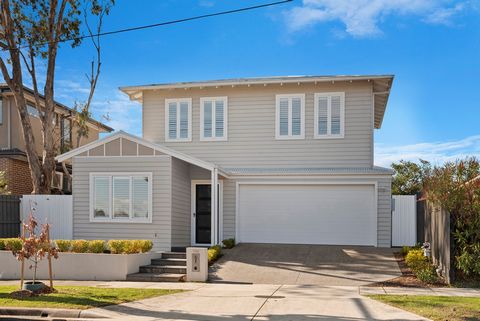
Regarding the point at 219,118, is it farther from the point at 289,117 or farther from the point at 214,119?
the point at 289,117

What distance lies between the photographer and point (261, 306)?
920 cm

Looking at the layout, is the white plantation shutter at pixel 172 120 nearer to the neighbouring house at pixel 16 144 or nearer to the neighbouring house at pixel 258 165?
the neighbouring house at pixel 258 165

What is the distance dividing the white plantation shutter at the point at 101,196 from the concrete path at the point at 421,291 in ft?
28.0

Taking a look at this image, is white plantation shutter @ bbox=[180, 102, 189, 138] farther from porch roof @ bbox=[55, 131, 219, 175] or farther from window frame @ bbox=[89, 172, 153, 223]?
window frame @ bbox=[89, 172, 153, 223]

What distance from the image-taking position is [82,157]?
1595 cm

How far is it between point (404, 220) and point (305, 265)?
5.15 metres

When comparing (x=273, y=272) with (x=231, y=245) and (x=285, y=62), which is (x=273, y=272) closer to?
(x=231, y=245)

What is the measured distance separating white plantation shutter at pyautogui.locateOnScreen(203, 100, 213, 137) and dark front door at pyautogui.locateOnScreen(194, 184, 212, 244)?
221 cm

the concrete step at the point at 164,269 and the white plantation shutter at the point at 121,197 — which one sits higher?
the white plantation shutter at the point at 121,197

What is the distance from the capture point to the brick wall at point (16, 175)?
66.9 feet

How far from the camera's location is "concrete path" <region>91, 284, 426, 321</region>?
8.36 metres

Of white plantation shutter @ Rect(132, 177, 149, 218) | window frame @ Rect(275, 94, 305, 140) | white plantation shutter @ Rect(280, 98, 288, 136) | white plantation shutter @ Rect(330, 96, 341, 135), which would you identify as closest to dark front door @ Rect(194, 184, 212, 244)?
white plantation shutter @ Rect(132, 177, 149, 218)

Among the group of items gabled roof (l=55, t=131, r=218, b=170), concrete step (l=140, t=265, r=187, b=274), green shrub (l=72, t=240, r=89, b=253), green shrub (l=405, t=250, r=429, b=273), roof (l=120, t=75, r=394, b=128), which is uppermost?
roof (l=120, t=75, r=394, b=128)

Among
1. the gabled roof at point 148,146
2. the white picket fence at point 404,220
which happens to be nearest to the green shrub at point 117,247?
the gabled roof at point 148,146
